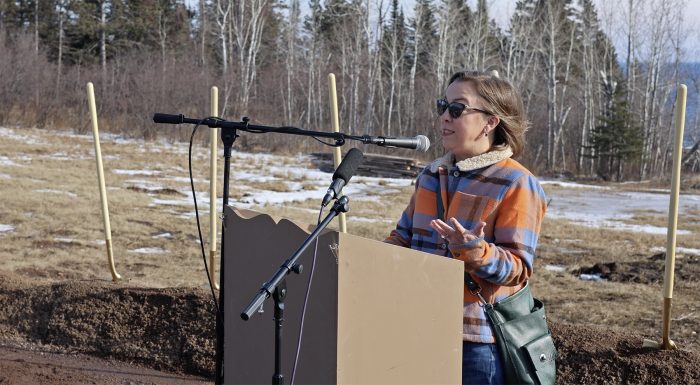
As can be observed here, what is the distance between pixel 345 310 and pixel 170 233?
390 inches

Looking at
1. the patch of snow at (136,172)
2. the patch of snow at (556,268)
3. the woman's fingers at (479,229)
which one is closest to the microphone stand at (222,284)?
the woman's fingers at (479,229)

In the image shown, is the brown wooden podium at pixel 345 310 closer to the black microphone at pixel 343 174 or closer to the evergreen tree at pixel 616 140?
the black microphone at pixel 343 174

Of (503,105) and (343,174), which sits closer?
(343,174)

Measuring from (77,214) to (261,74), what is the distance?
33709 millimetres

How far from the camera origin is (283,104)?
4278 centimetres

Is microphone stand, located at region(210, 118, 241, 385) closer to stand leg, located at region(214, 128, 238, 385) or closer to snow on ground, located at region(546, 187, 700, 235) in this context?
stand leg, located at region(214, 128, 238, 385)

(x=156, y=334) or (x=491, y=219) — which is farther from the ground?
(x=491, y=219)

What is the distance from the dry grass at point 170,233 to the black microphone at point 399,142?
0.71 metres

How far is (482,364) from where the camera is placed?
2.54 metres

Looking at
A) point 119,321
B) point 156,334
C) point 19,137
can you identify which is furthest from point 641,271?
point 19,137

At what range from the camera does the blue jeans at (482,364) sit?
2.54 meters

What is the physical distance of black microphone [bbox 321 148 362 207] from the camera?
2.33 m

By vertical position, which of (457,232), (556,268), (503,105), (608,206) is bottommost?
(608,206)

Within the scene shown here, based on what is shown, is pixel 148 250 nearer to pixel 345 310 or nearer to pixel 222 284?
pixel 222 284
